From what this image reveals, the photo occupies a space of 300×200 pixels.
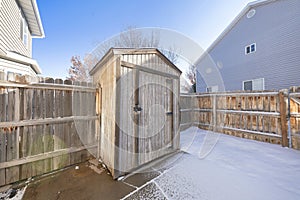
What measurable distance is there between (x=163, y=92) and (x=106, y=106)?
1.44 meters

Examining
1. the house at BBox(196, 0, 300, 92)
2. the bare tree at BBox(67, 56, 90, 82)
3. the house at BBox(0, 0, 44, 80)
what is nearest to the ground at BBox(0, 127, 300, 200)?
the house at BBox(0, 0, 44, 80)

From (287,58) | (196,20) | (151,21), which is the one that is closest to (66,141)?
(196,20)

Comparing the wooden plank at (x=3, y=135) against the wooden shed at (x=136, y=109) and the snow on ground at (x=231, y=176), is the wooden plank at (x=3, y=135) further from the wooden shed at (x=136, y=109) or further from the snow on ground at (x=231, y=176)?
the snow on ground at (x=231, y=176)

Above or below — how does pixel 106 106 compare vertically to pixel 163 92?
below

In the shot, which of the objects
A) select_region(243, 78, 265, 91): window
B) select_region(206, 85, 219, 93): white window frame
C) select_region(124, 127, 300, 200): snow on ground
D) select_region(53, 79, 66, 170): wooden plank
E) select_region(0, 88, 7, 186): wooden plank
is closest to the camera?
select_region(124, 127, 300, 200): snow on ground

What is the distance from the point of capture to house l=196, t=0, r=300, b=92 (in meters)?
6.59

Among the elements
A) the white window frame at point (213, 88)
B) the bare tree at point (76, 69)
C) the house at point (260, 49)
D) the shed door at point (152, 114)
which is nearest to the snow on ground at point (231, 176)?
the shed door at point (152, 114)

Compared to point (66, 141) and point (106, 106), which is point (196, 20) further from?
point (66, 141)

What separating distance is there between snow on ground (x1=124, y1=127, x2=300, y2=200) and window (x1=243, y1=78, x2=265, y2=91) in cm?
472

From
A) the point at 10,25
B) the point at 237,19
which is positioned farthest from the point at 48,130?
the point at 237,19

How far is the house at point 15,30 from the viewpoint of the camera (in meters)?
4.43

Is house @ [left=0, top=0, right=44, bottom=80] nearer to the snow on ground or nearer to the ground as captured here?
the ground

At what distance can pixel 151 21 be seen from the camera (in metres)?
9.22

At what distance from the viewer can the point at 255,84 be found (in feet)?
26.5
